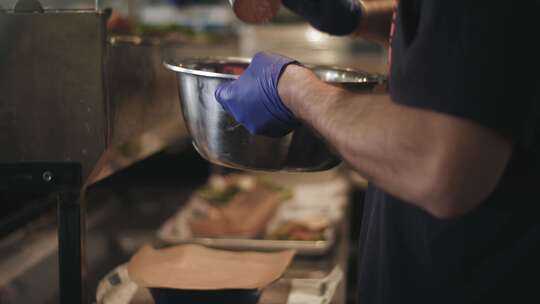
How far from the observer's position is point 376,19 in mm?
1399

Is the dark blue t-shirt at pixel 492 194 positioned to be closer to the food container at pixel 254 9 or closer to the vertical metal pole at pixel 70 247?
the food container at pixel 254 9

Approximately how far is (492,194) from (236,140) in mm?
423

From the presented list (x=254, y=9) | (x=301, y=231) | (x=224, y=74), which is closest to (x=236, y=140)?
(x=224, y=74)

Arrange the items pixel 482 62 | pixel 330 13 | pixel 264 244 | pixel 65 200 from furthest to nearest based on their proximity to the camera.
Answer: pixel 264 244 → pixel 330 13 → pixel 65 200 → pixel 482 62

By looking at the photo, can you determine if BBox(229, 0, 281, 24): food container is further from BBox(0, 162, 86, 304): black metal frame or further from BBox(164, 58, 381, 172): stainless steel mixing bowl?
BBox(0, 162, 86, 304): black metal frame

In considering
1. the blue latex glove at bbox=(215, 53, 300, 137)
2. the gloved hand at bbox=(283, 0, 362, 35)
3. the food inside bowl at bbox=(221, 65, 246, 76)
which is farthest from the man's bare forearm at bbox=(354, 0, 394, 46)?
the blue latex glove at bbox=(215, 53, 300, 137)

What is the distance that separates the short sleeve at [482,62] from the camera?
2.45 feet

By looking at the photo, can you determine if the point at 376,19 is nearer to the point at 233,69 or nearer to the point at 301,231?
the point at 233,69

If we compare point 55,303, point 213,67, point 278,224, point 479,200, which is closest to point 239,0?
point 213,67

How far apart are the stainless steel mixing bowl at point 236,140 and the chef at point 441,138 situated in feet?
0.16

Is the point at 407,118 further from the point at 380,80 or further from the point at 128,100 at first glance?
the point at 128,100

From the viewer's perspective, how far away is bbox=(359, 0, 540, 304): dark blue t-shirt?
2.46 ft

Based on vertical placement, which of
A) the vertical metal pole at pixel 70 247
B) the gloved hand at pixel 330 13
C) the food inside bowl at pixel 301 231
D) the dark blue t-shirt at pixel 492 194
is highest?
the gloved hand at pixel 330 13

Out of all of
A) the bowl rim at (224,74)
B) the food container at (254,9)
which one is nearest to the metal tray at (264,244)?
the bowl rim at (224,74)
